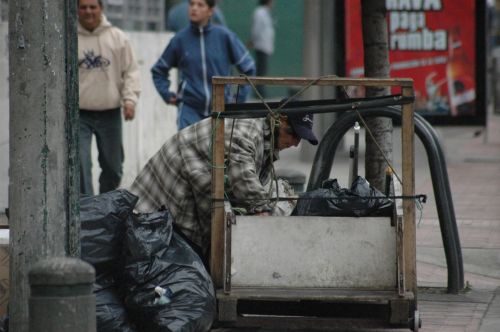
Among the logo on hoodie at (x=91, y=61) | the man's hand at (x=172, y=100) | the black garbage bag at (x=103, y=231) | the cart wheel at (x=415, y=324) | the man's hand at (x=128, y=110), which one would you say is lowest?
the cart wheel at (x=415, y=324)

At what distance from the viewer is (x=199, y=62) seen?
34.1 ft

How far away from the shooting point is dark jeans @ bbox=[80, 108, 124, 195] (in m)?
9.84

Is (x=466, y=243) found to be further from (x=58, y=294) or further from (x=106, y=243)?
(x=58, y=294)

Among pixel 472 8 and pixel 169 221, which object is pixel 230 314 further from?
pixel 472 8

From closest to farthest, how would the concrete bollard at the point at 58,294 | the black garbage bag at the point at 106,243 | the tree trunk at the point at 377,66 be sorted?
1. the concrete bollard at the point at 58,294
2. the black garbage bag at the point at 106,243
3. the tree trunk at the point at 377,66

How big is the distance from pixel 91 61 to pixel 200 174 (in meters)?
3.52

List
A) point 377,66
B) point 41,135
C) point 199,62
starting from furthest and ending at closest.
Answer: point 199,62, point 377,66, point 41,135

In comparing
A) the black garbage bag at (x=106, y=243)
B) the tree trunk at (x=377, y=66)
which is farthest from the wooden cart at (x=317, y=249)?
the tree trunk at (x=377, y=66)

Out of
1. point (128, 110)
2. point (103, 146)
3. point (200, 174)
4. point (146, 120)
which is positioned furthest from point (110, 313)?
point (146, 120)

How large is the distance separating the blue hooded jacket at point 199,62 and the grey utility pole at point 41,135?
465 cm

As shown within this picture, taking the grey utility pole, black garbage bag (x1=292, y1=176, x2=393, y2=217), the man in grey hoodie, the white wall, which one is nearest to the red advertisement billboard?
the white wall

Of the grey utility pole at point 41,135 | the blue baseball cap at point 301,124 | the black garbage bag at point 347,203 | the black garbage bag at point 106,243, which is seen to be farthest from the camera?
the blue baseball cap at point 301,124

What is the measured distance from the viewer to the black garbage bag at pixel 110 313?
609cm

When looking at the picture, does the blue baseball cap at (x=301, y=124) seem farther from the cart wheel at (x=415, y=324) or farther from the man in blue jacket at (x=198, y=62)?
the man in blue jacket at (x=198, y=62)
